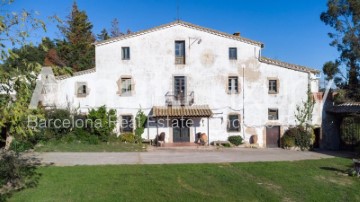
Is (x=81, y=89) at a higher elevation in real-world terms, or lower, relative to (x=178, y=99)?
higher

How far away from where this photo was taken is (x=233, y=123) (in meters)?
28.2

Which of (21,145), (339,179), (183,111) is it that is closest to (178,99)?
(183,111)

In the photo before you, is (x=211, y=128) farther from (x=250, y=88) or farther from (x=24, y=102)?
(x=24, y=102)

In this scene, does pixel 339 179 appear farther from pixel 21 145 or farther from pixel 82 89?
pixel 82 89

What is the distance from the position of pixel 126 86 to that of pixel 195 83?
5.60 metres

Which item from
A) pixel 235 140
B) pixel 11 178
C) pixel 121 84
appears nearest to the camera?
pixel 11 178

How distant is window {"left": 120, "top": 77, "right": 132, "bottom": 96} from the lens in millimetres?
27781

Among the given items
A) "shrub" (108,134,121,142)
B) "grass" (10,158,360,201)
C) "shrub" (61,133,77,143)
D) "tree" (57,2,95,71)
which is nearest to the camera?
"grass" (10,158,360,201)

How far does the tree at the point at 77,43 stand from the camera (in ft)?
169

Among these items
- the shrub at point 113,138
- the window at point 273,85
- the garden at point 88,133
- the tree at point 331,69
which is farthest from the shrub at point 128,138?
the tree at point 331,69

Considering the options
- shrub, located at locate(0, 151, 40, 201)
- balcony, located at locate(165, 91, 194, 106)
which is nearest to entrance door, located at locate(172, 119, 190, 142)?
balcony, located at locate(165, 91, 194, 106)

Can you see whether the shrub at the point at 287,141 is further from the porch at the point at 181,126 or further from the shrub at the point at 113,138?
the shrub at the point at 113,138

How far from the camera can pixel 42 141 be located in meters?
24.8

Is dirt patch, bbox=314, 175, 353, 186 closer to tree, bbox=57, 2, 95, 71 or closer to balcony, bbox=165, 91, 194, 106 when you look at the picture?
balcony, bbox=165, 91, 194, 106
